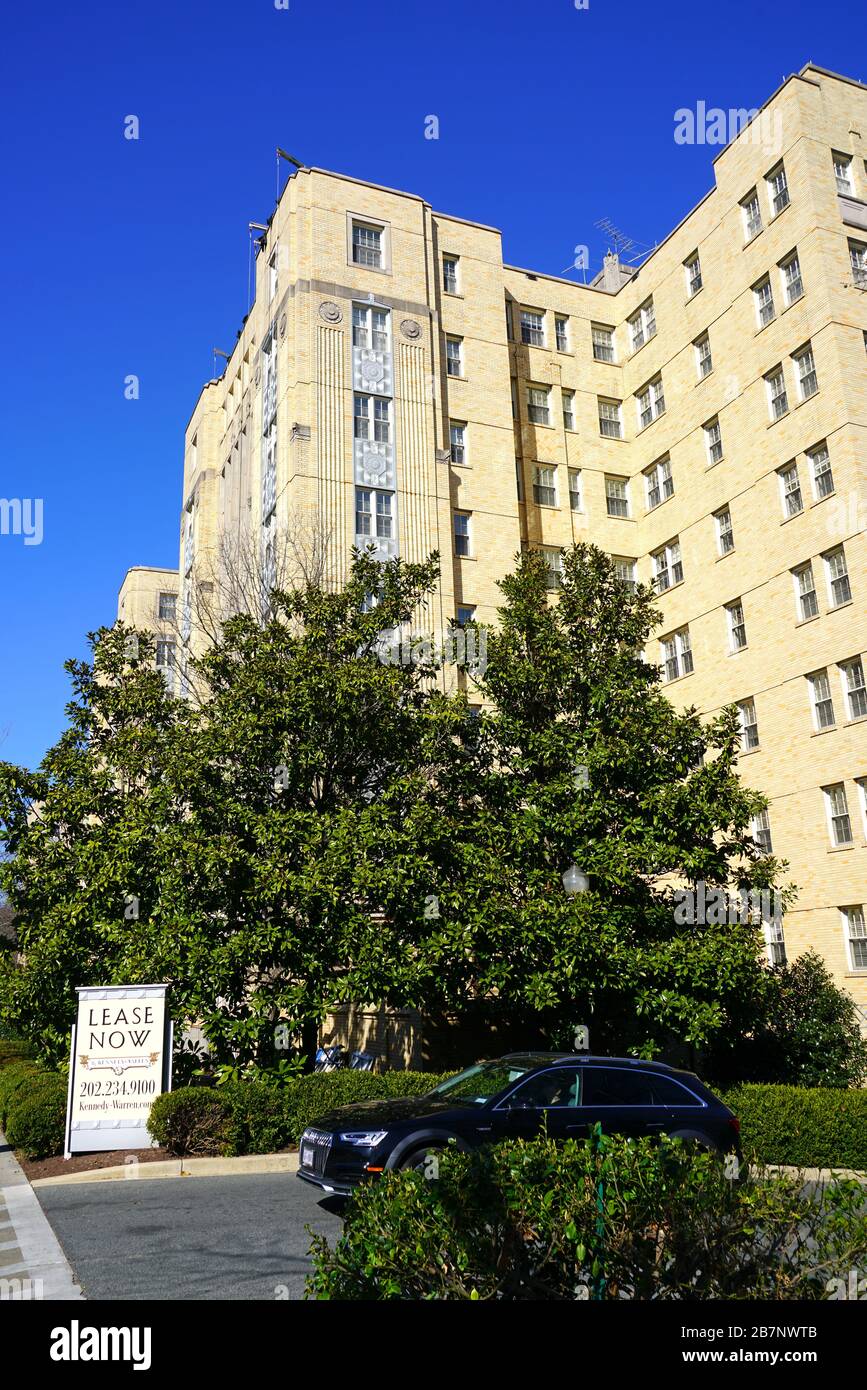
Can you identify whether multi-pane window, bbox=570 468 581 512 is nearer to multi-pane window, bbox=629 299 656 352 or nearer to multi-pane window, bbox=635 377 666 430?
multi-pane window, bbox=635 377 666 430

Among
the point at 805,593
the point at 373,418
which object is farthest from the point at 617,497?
the point at 805,593

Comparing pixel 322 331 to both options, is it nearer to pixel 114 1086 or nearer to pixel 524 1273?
pixel 114 1086

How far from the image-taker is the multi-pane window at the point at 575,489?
37906 mm

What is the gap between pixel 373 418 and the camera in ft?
110

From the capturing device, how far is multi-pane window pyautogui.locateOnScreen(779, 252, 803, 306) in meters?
29.2

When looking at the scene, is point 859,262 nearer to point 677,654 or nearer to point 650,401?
point 650,401

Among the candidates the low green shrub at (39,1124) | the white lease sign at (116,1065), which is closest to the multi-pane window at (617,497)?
the white lease sign at (116,1065)

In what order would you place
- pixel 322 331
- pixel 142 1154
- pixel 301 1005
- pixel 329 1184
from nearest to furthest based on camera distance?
1. pixel 329 1184
2. pixel 142 1154
3. pixel 301 1005
4. pixel 322 331

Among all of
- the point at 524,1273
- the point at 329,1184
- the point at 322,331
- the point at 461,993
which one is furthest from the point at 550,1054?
the point at 322,331

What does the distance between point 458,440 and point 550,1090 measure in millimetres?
27881

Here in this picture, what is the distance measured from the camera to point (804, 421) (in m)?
28.1

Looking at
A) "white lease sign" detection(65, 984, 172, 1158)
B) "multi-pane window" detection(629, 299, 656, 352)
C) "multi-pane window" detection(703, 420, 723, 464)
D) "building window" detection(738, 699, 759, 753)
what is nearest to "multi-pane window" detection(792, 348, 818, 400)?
"multi-pane window" detection(703, 420, 723, 464)

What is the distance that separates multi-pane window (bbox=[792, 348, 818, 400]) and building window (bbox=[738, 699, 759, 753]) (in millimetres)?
8405
